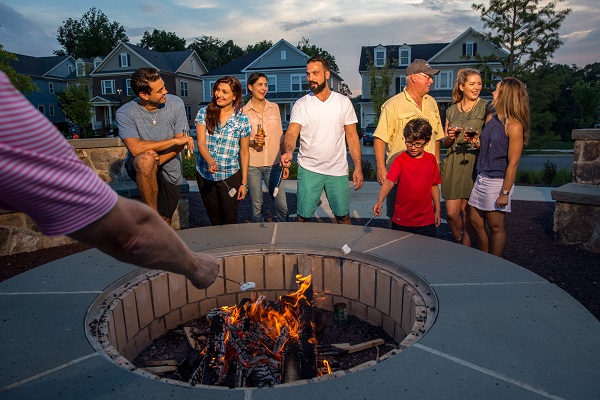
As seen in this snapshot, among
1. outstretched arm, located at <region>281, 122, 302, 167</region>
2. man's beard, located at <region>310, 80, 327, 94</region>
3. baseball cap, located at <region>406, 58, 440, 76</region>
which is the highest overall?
baseball cap, located at <region>406, 58, 440, 76</region>

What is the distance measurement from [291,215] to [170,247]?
564 centimetres

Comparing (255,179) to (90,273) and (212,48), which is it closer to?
(90,273)

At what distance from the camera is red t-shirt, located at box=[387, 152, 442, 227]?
3.90 metres

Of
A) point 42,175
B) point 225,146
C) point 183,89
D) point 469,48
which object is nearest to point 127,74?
point 183,89

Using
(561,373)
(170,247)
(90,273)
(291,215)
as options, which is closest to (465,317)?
(561,373)

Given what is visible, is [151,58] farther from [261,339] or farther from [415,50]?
[261,339]

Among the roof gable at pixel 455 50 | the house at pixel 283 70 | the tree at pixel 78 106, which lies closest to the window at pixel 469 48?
the roof gable at pixel 455 50

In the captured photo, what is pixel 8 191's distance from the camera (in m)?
0.86

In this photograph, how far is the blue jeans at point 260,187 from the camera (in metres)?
4.90

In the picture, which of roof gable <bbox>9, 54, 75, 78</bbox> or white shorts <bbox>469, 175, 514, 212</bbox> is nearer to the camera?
white shorts <bbox>469, 175, 514, 212</bbox>

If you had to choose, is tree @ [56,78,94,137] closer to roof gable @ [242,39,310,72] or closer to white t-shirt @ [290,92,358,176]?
roof gable @ [242,39,310,72]

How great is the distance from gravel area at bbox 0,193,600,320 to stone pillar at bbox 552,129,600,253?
13 cm

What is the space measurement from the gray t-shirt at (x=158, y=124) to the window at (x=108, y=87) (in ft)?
125

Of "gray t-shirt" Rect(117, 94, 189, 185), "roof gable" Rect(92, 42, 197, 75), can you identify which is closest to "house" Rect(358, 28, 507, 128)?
"roof gable" Rect(92, 42, 197, 75)
